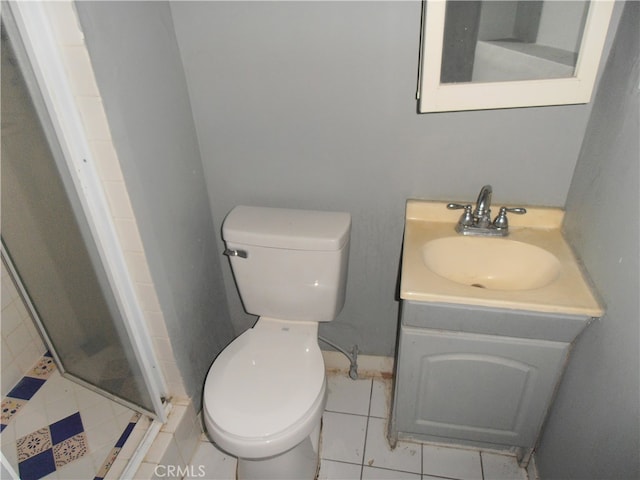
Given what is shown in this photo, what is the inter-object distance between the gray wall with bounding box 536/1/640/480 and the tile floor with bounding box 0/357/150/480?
1.31 m

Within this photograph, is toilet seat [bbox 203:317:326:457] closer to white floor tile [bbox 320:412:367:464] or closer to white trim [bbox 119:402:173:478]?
white trim [bbox 119:402:173:478]

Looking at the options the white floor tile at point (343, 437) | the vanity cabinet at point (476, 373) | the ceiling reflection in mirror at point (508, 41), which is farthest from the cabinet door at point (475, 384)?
the ceiling reflection in mirror at point (508, 41)

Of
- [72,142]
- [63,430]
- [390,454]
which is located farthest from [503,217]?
[63,430]

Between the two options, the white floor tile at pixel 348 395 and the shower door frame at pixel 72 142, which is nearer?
the shower door frame at pixel 72 142

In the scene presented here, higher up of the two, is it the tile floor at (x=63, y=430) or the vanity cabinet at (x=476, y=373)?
the vanity cabinet at (x=476, y=373)

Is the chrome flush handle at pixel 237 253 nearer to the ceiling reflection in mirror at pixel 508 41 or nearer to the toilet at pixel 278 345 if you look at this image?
the toilet at pixel 278 345

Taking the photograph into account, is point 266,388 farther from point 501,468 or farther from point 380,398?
point 501,468

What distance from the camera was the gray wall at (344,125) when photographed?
3.61 ft

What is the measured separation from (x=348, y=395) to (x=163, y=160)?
119cm

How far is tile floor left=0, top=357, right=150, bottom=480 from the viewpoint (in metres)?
1.28

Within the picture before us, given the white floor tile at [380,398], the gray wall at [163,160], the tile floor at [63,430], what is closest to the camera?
the gray wall at [163,160]

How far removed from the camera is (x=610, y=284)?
93 centimetres

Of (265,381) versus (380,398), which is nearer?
(265,381)

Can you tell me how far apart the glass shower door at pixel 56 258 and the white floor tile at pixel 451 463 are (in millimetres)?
994
